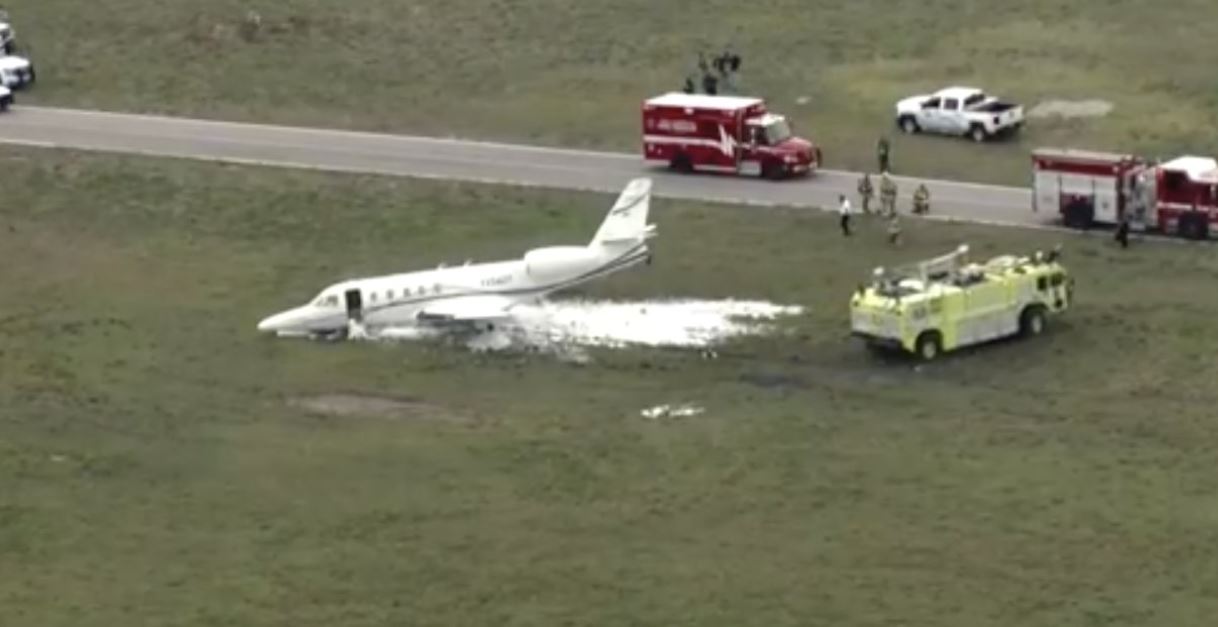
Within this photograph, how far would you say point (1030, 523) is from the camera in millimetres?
60125

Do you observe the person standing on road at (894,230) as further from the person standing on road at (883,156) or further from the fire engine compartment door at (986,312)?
the fire engine compartment door at (986,312)

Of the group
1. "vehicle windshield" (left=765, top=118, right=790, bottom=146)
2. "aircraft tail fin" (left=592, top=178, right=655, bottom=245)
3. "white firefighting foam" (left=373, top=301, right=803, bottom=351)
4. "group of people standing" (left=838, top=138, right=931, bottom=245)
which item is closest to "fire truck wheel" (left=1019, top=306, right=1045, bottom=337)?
"white firefighting foam" (left=373, top=301, right=803, bottom=351)

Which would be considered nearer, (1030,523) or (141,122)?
(1030,523)

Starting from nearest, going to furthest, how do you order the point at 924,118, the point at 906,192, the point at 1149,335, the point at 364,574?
the point at 364,574
the point at 1149,335
the point at 906,192
the point at 924,118

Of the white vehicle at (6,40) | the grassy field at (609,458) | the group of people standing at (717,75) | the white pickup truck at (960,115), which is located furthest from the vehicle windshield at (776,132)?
the white vehicle at (6,40)

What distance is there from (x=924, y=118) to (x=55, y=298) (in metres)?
30.0

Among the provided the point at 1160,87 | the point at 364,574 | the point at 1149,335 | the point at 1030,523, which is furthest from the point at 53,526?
the point at 1160,87

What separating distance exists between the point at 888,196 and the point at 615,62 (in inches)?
997

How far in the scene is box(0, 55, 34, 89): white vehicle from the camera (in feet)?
358

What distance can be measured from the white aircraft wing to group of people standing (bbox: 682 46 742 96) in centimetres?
2765

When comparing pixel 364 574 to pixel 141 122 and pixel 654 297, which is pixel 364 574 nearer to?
pixel 654 297

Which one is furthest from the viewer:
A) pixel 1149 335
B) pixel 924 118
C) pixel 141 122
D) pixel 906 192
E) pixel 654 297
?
pixel 141 122

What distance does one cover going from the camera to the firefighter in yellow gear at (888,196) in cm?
8644

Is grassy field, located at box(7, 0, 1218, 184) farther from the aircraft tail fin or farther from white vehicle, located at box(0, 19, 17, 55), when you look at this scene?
the aircraft tail fin
